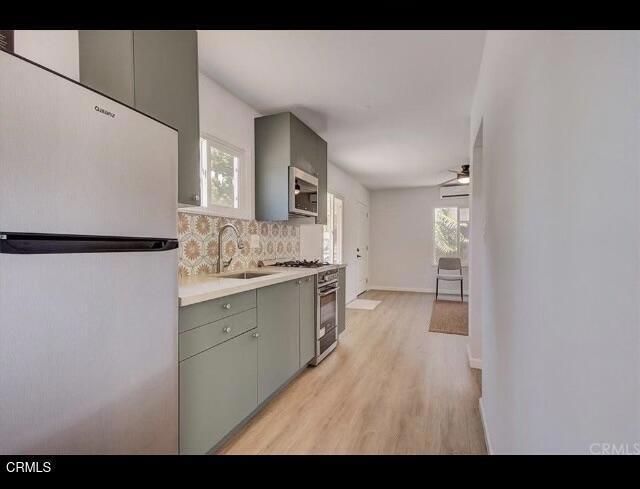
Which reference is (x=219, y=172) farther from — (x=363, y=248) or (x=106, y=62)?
(x=363, y=248)

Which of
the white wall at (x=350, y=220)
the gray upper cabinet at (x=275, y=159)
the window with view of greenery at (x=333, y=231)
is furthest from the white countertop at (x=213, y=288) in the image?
the white wall at (x=350, y=220)

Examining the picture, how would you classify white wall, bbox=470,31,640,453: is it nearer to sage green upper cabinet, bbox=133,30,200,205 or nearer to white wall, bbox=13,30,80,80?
sage green upper cabinet, bbox=133,30,200,205

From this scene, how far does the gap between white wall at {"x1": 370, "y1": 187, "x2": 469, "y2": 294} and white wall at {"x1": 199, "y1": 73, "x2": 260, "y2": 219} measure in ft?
16.5

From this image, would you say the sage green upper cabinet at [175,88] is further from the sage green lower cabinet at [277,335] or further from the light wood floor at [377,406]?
the light wood floor at [377,406]

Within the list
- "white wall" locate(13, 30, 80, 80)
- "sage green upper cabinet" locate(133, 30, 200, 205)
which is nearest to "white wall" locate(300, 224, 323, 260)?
"sage green upper cabinet" locate(133, 30, 200, 205)

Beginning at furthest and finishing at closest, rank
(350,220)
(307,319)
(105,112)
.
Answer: (350,220), (307,319), (105,112)

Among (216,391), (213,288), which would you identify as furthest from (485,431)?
(213,288)

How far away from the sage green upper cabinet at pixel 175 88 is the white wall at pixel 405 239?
20.2 feet

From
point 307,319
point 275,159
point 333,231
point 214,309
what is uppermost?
point 275,159

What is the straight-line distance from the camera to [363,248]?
7.01 meters

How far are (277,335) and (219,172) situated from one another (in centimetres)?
145

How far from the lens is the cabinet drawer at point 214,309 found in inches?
55.9
